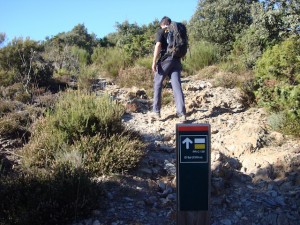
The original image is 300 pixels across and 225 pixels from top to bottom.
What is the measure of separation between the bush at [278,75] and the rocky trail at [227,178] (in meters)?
0.39

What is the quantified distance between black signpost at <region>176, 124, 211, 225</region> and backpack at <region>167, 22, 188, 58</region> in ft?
14.2

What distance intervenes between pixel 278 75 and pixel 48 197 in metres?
5.52

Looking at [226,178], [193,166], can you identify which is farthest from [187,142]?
[226,178]

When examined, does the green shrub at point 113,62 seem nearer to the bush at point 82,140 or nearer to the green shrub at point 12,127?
the green shrub at point 12,127

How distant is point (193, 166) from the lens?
3.38 m

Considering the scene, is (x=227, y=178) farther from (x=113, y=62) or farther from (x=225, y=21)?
(x=225, y=21)

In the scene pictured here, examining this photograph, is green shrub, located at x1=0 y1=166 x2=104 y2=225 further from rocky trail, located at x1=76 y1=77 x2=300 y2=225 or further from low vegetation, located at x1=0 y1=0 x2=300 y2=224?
rocky trail, located at x1=76 y1=77 x2=300 y2=225

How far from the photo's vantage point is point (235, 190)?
17.2 feet

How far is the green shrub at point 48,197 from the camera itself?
404cm

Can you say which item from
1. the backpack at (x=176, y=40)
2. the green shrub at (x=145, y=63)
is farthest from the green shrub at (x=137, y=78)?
the backpack at (x=176, y=40)

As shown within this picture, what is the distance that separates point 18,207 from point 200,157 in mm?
2018

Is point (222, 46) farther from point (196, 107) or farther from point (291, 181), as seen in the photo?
point (291, 181)

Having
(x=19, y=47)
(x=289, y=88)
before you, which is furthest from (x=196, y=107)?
(x=19, y=47)

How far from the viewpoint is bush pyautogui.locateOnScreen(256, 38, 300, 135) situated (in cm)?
743
